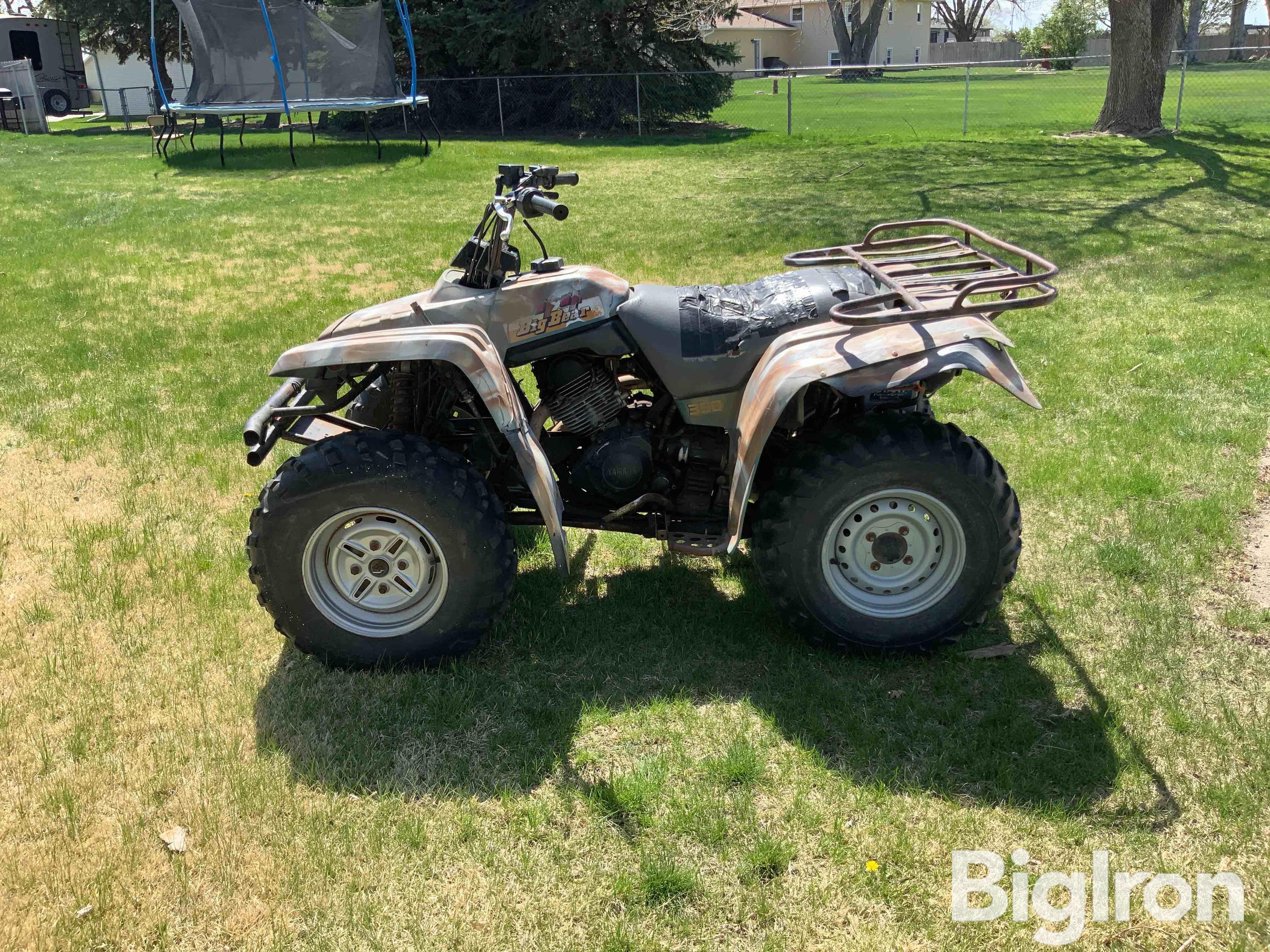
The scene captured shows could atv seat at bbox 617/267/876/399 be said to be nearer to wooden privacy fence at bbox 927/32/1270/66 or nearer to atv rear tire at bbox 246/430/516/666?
atv rear tire at bbox 246/430/516/666

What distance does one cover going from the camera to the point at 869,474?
3.78m

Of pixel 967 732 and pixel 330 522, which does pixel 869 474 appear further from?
pixel 330 522

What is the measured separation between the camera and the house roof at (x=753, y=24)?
201ft

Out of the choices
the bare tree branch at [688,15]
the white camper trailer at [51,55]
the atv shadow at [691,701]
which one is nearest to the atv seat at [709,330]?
→ the atv shadow at [691,701]

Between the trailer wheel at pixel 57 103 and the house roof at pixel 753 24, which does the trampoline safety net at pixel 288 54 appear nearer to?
the trailer wheel at pixel 57 103

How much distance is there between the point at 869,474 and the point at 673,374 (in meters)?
0.81

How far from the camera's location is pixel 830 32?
219 ft

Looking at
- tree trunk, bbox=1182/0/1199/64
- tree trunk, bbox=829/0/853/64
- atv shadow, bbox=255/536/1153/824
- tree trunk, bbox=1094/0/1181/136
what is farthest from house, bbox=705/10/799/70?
atv shadow, bbox=255/536/1153/824

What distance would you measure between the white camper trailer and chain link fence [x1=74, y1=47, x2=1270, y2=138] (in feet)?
20.6

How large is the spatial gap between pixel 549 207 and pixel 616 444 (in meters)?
0.92

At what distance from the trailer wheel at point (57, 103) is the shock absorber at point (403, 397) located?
4001 centimetres

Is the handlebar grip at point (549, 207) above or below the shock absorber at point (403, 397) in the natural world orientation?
above

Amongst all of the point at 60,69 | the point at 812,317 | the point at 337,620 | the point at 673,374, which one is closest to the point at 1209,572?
the point at 812,317

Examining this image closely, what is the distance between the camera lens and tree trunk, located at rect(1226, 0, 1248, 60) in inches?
2042
